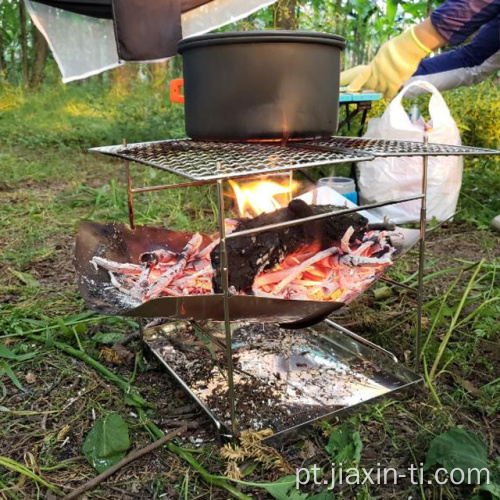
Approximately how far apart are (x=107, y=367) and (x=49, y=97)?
909 centimetres

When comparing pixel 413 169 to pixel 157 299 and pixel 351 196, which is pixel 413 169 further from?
pixel 157 299

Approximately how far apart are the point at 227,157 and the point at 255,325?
39.0 inches

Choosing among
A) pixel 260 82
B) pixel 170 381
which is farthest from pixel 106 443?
pixel 260 82

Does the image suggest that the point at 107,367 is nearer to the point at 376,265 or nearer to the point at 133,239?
the point at 133,239

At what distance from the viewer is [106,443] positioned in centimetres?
142

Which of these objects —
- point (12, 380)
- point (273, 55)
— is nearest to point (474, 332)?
point (273, 55)

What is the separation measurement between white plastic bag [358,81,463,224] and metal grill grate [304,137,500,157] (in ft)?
5.13

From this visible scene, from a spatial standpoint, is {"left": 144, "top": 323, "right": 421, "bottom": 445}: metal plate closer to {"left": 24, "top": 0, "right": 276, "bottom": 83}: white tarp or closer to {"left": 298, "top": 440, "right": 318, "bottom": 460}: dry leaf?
{"left": 298, "top": 440, "right": 318, "bottom": 460}: dry leaf

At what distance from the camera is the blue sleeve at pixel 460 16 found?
7.55 ft

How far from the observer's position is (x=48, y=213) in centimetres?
374

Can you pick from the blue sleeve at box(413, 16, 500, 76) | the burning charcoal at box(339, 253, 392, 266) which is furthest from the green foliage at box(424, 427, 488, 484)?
the blue sleeve at box(413, 16, 500, 76)

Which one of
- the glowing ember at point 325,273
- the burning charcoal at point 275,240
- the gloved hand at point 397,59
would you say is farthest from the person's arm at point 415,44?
the glowing ember at point 325,273

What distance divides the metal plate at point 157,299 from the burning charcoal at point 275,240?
20 centimetres

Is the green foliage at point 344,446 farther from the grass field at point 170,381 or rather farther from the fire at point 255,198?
the fire at point 255,198
